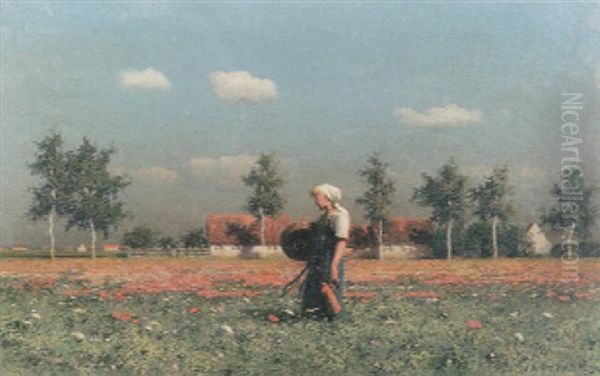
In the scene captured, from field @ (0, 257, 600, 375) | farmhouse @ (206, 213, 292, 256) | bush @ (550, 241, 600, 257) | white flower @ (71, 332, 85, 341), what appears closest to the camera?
field @ (0, 257, 600, 375)

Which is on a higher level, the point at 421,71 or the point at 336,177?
the point at 421,71

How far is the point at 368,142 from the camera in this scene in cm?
1054

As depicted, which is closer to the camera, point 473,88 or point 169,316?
point 169,316

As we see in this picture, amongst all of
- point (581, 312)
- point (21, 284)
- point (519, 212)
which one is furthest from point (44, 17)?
point (581, 312)

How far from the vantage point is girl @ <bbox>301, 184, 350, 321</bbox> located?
8.47 metres

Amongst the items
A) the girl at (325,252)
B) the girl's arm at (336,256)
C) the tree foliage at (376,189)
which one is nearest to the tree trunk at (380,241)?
the tree foliage at (376,189)

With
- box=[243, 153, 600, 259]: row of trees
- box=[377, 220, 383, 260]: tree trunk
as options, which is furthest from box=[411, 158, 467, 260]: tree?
box=[377, 220, 383, 260]: tree trunk

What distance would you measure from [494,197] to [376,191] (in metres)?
2.10

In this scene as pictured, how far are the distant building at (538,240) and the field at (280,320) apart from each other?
22 cm

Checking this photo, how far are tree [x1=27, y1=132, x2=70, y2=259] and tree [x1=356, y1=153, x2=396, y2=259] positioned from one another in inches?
177

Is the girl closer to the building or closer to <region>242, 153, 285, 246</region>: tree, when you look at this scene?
<region>242, 153, 285, 246</region>: tree

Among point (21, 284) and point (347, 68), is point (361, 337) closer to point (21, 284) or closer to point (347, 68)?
point (347, 68)

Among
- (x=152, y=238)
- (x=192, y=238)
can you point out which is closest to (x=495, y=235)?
(x=192, y=238)

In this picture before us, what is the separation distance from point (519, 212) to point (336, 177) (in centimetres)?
319
